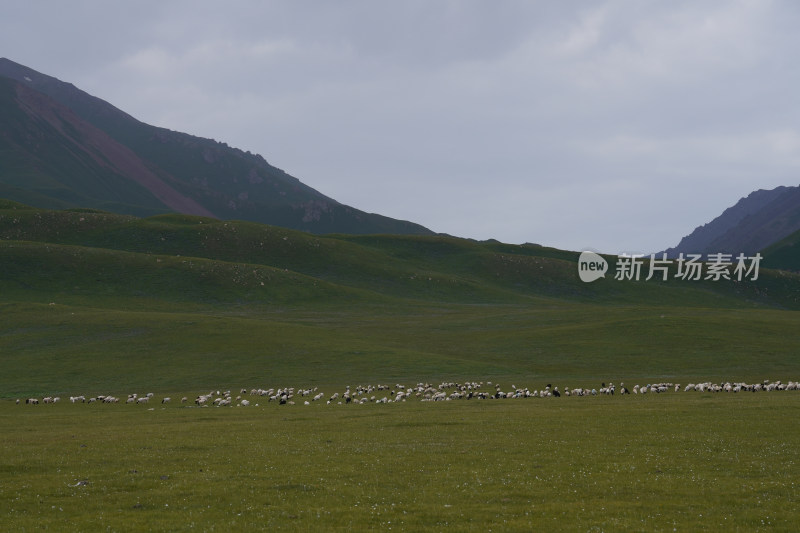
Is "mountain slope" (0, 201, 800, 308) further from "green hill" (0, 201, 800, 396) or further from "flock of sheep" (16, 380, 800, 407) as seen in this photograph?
"flock of sheep" (16, 380, 800, 407)

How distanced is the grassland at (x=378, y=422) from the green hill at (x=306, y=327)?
51 cm

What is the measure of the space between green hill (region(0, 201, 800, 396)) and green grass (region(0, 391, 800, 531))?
2688cm

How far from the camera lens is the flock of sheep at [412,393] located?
52.0 m

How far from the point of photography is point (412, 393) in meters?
55.7

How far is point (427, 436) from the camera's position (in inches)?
1296

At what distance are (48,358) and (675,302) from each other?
145870 mm

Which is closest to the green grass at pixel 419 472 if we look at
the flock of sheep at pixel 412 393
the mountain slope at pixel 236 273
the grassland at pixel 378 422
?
the grassland at pixel 378 422

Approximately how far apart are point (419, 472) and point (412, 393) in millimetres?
31835

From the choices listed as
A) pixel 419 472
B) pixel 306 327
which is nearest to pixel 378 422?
pixel 419 472

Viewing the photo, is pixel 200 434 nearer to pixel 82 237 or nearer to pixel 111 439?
pixel 111 439

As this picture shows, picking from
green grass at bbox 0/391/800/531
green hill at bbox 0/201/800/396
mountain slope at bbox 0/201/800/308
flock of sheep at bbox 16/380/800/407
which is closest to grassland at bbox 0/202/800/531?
green grass at bbox 0/391/800/531

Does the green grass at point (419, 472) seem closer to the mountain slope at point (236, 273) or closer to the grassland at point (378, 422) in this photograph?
the grassland at point (378, 422)

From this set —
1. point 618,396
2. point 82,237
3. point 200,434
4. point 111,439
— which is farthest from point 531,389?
point 82,237

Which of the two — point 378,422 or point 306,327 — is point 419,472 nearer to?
point 378,422
